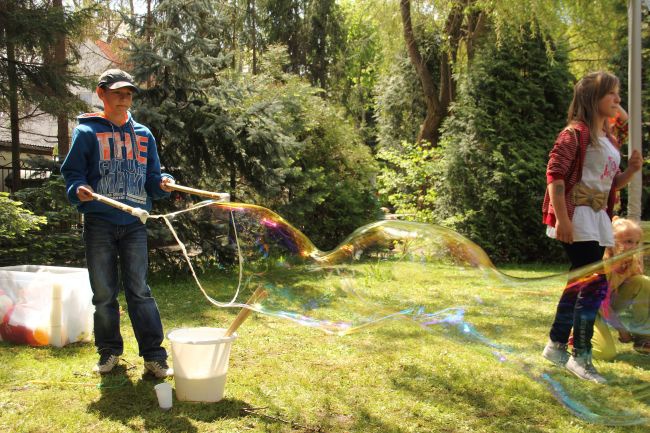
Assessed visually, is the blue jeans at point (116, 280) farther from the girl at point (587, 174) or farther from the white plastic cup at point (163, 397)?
the girl at point (587, 174)

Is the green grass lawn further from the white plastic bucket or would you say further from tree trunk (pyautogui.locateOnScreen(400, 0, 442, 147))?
tree trunk (pyautogui.locateOnScreen(400, 0, 442, 147))

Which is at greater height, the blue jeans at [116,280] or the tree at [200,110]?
the tree at [200,110]

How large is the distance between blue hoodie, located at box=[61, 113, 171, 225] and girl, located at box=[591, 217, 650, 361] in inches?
98.2

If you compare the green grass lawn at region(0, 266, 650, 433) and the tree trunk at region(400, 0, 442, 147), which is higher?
the tree trunk at region(400, 0, 442, 147)

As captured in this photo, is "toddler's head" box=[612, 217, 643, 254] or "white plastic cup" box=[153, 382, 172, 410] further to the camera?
"toddler's head" box=[612, 217, 643, 254]

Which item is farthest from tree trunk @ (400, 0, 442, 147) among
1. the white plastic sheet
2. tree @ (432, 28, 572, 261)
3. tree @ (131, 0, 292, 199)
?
the white plastic sheet

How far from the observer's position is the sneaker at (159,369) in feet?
10.8

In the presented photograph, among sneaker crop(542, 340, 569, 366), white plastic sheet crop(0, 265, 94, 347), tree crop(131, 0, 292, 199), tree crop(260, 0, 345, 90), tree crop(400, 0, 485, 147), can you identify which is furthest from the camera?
tree crop(260, 0, 345, 90)

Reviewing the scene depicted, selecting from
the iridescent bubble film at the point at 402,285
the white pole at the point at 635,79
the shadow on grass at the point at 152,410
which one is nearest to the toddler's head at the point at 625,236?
the iridescent bubble film at the point at 402,285

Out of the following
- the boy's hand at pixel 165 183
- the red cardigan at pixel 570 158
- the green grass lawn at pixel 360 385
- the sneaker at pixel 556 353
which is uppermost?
the red cardigan at pixel 570 158

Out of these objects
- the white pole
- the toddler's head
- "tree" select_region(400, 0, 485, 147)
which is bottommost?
the toddler's head

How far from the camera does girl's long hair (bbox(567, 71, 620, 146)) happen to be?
10.7 feet

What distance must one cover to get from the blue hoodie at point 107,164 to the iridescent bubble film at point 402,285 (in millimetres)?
459

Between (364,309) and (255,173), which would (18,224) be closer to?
(255,173)
